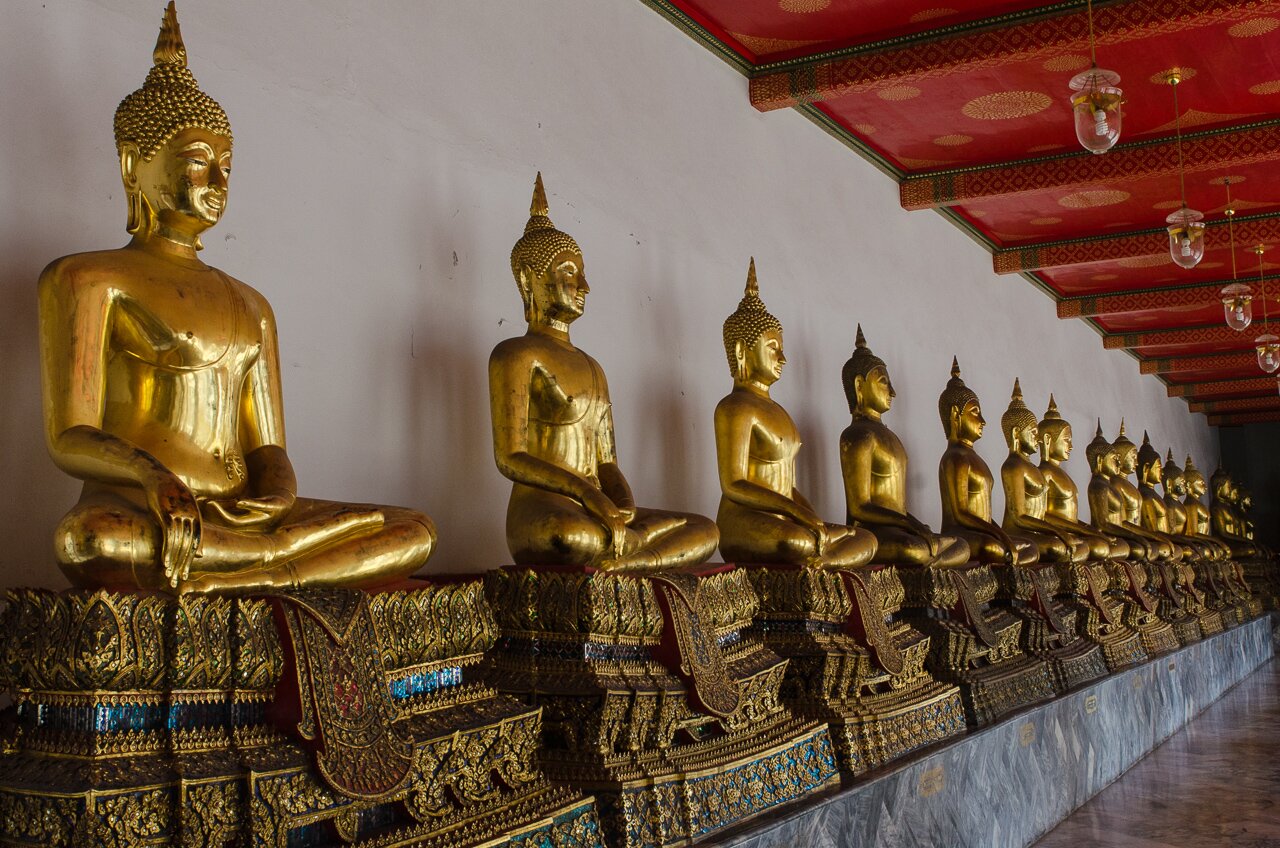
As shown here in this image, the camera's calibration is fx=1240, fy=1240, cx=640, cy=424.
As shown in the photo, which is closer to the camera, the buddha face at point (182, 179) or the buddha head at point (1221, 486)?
the buddha face at point (182, 179)

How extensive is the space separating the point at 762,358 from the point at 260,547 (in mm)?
2498

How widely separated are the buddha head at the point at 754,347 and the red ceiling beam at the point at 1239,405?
50.3 feet

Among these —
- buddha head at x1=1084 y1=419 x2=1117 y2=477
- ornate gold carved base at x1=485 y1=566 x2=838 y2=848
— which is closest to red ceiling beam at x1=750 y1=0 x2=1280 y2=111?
ornate gold carved base at x1=485 y1=566 x2=838 y2=848

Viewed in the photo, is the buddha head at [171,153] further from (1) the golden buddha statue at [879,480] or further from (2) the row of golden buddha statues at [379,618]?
(1) the golden buddha statue at [879,480]

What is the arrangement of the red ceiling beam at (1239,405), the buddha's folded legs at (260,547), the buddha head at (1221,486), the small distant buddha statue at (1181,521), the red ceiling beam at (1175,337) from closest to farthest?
the buddha's folded legs at (260,547) → the small distant buddha statue at (1181,521) → the red ceiling beam at (1175,337) → the buddha head at (1221,486) → the red ceiling beam at (1239,405)

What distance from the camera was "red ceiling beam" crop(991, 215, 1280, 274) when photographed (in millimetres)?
8867

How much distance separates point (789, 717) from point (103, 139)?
2441 mm

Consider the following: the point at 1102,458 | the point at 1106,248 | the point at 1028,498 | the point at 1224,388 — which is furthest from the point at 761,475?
the point at 1224,388

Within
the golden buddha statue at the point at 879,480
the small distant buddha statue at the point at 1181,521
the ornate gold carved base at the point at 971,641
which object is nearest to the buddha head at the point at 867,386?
the golden buddha statue at the point at 879,480

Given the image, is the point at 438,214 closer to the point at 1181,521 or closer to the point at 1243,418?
the point at 1181,521

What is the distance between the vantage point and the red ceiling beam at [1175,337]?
42.0 ft

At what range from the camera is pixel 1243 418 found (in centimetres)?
1961

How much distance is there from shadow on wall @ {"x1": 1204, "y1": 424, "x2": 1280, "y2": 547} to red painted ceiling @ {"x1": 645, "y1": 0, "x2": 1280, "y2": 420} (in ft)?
35.8

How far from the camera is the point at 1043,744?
5.20m
